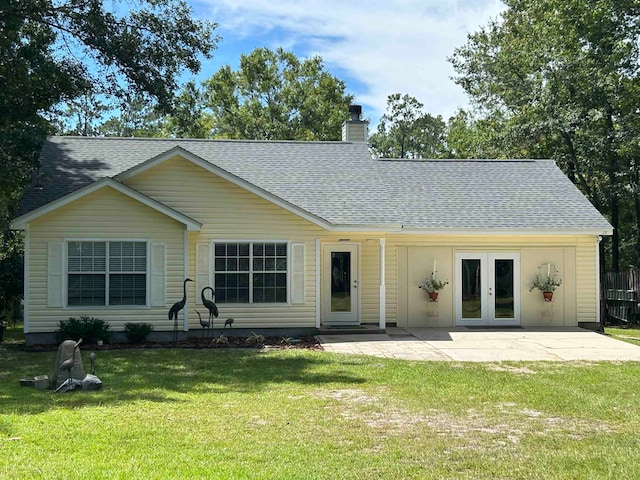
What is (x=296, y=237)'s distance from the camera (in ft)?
53.1

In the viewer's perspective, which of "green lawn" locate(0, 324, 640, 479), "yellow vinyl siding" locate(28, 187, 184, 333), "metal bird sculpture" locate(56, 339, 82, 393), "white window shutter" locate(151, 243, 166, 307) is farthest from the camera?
"white window shutter" locate(151, 243, 166, 307)

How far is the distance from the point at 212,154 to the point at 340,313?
631 cm

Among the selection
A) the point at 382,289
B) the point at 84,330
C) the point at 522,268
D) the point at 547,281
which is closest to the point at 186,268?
the point at 84,330

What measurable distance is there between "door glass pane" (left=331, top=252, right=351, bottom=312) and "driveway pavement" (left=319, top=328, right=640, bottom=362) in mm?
1309

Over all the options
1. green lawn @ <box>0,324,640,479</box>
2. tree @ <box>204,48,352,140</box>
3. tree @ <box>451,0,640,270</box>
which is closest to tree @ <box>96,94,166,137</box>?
tree @ <box>204,48,352,140</box>

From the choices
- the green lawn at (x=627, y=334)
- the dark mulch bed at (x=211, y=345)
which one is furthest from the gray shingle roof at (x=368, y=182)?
the dark mulch bed at (x=211, y=345)

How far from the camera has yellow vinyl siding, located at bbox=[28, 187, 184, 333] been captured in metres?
14.7

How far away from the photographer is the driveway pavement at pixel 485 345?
42.9 ft

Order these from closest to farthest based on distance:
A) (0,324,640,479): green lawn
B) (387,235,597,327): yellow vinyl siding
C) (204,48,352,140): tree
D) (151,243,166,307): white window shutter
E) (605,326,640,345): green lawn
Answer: (0,324,640,479): green lawn, (151,243,166,307): white window shutter, (605,326,640,345): green lawn, (387,235,597,327): yellow vinyl siding, (204,48,352,140): tree

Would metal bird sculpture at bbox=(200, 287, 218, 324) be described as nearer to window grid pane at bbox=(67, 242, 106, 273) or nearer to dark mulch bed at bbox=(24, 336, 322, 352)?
dark mulch bed at bbox=(24, 336, 322, 352)

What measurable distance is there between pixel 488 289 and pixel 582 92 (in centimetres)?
1178

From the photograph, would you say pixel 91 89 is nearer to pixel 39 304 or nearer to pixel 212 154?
pixel 212 154

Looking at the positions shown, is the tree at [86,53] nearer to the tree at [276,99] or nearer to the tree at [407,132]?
the tree at [276,99]

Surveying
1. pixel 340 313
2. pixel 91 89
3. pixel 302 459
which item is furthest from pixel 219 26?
pixel 302 459
